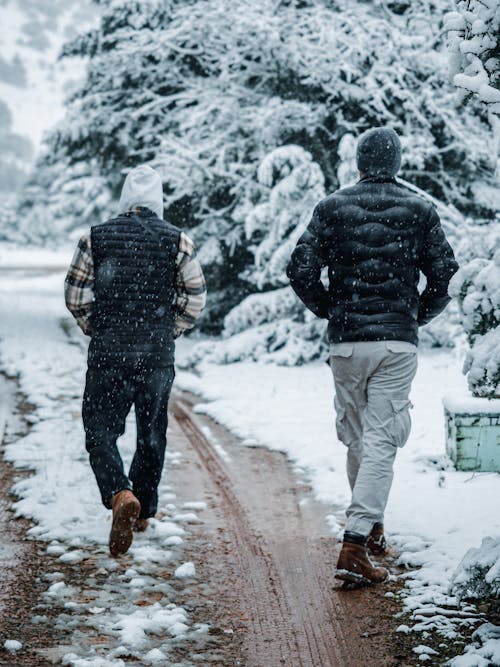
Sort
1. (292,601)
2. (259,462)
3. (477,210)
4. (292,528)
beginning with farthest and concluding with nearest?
(477,210), (259,462), (292,528), (292,601)

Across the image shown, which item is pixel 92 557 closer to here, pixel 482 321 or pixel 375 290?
pixel 375 290

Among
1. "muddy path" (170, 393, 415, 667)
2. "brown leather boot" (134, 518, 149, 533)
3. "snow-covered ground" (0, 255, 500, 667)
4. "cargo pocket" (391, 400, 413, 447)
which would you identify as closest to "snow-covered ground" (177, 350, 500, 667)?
"snow-covered ground" (0, 255, 500, 667)

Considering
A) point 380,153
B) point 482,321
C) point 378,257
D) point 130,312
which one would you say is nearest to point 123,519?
point 130,312

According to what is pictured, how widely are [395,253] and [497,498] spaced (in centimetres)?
202

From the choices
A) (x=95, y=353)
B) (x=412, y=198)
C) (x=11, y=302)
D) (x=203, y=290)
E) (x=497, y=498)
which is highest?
(x=412, y=198)

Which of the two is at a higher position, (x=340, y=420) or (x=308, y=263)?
(x=308, y=263)

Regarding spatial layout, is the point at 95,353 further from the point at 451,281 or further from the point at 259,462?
the point at 259,462

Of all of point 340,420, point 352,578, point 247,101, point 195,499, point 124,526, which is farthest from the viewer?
point 247,101

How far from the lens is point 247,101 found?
43.1ft

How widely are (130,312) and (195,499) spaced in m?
1.80

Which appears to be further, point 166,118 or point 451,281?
point 166,118

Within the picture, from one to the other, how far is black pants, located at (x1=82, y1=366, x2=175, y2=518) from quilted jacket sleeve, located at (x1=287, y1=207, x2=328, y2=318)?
0.93m

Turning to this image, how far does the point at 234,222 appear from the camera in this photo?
13953mm

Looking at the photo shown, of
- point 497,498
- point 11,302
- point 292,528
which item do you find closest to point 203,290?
point 292,528
